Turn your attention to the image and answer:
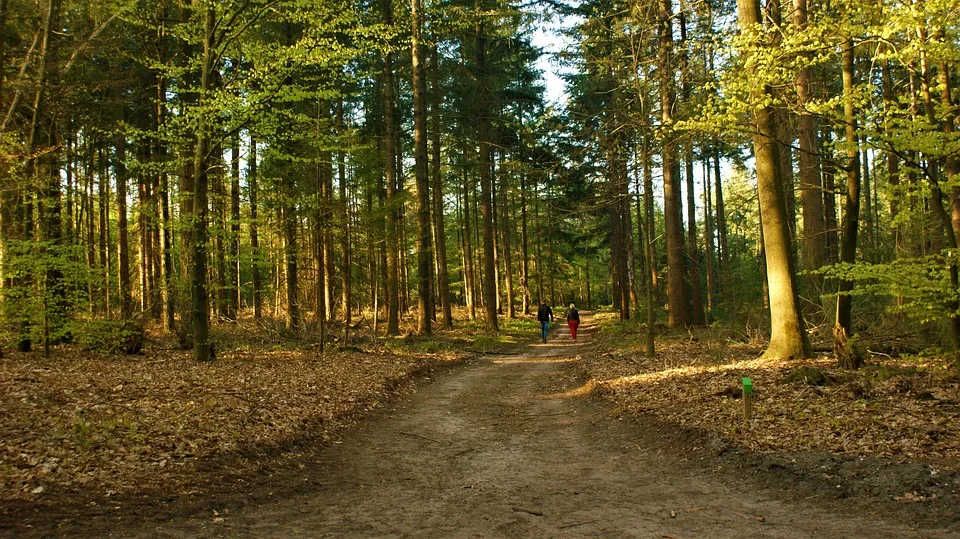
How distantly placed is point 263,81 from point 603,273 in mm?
56083

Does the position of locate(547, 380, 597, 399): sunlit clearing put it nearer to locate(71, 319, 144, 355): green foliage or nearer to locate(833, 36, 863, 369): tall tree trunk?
locate(833, 36, 863, 369): tall tree trunk

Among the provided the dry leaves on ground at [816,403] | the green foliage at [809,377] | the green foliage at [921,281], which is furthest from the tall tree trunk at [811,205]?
the green foliage at [921,281]

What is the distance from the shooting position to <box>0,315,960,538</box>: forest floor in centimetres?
493

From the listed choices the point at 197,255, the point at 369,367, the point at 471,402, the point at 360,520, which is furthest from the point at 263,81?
the point at 360,520

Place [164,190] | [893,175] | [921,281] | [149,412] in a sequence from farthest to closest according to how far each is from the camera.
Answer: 1. [164,190]
2. [149,412]
3. [893,175]
4. [921,281]

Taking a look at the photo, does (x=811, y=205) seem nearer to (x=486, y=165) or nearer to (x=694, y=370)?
(x=694, y=370)

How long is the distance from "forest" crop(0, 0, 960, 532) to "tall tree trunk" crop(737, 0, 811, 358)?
37 millimetres

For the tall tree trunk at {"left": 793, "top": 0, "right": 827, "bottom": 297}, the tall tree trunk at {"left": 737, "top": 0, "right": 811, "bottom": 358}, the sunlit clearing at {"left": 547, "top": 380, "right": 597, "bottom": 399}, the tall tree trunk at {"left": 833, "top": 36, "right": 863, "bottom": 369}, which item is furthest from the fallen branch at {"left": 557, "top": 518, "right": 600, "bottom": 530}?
the tall tree trunk at {"left": 793, "top": 0, "right": 827, "bottom": 297}

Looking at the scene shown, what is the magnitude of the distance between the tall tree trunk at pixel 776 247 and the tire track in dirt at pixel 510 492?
3.57 metres

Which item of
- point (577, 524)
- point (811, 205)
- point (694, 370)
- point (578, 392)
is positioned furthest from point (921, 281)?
point (811, 205)

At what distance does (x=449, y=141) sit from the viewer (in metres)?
25.7

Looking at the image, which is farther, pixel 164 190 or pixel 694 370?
pixel 164 190

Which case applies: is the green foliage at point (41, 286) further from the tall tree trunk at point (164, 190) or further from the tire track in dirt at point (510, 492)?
the tire track in dirt at point (510, 492)

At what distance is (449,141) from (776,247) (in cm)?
1756
